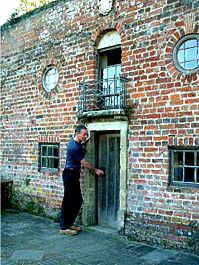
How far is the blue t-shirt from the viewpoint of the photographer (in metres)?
6.95

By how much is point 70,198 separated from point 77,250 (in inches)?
51.4

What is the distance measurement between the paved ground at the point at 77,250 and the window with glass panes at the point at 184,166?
1.24m

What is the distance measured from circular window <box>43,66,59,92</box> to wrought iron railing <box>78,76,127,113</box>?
3.77 feet

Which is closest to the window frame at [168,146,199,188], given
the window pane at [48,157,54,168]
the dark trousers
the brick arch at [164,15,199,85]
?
the brick arch at [164,15,199,85]

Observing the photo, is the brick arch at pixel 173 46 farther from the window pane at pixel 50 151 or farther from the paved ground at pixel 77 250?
the window pane at pixel 50 151

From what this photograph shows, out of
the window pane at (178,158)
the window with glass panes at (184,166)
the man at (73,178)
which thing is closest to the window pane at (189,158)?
the window with glass panes at (184,166)

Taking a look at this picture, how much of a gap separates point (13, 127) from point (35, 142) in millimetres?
1250

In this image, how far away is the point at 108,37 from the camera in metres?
7.46

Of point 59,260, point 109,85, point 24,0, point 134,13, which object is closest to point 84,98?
point 109,85

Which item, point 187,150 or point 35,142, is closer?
point 187,150

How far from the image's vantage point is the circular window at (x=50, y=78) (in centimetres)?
872

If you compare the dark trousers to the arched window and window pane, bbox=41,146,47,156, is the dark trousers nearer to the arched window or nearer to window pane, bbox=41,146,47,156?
the arched window

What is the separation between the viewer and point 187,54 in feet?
20.0

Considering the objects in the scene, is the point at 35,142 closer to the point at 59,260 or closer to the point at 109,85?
the point at 109,85
